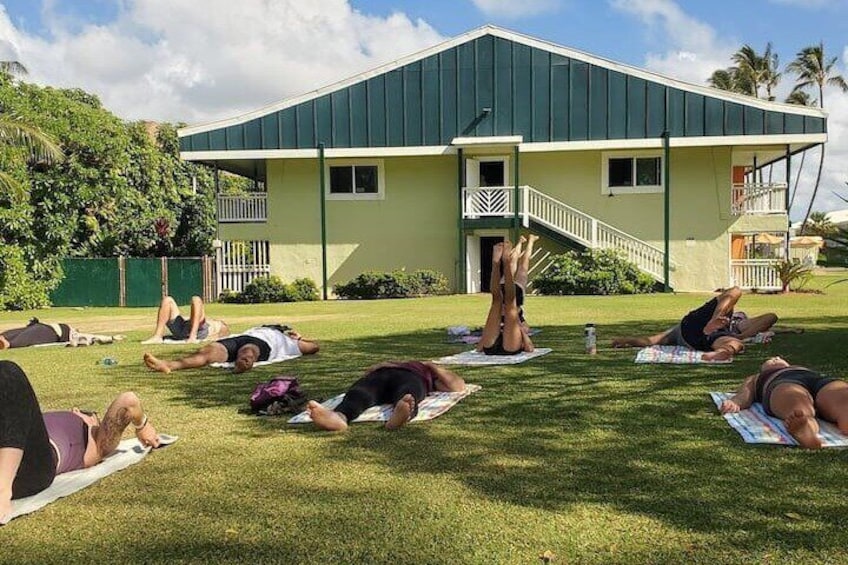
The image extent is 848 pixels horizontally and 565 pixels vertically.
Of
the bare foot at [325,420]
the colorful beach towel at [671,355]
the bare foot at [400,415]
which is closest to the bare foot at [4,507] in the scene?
the bare foot at [325,420]

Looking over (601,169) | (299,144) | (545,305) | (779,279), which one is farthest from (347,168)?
(779,279)

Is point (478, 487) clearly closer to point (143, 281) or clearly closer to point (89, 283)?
point (143, 281)

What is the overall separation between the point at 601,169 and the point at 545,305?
25.7 feet

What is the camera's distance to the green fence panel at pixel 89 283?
23.7 meters

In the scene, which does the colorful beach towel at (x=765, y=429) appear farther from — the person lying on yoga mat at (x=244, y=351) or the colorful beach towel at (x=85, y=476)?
the person lying on yoga mat at (x=244, y=351)

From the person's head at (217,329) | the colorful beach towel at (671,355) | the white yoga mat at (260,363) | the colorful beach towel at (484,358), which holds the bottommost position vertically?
the white yoga mat at (260,363)

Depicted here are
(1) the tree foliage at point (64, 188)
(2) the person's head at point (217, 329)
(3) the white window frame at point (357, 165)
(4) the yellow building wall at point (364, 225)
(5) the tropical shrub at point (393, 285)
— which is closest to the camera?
(2) the person's head at point (217, 329)

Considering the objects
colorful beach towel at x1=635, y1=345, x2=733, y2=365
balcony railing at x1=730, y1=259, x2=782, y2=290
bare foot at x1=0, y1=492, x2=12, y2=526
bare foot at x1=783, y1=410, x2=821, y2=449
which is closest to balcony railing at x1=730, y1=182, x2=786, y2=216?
balcony railing at x1=730, y1=259, x2=782, y2=290

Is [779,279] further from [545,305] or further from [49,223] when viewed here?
[49,223]

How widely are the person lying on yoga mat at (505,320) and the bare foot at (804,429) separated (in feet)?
15.0

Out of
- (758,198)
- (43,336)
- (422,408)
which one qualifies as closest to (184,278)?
(43,336)

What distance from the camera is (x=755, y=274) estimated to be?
23.1 metres

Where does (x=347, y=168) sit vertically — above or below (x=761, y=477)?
above

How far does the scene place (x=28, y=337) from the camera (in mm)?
11797
